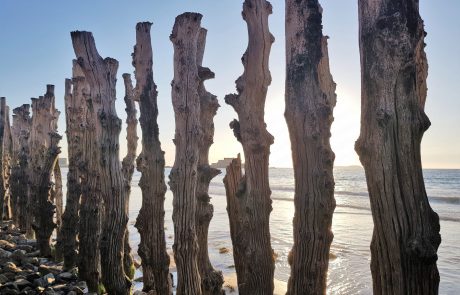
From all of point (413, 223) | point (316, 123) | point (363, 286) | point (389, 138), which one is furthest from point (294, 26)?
point (363, 286)

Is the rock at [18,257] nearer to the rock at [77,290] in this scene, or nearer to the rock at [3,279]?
the rock at [3,279]

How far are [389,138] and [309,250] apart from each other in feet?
5.60

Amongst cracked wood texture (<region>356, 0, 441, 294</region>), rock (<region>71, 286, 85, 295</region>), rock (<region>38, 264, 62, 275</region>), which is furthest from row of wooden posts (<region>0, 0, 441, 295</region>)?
rock (<region>38, 264, 62, 275</region>)

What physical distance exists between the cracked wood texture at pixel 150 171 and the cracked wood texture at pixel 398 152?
3710 mm

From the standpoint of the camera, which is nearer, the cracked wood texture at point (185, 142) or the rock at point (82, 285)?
the cracked wood texture at point (185, 142)

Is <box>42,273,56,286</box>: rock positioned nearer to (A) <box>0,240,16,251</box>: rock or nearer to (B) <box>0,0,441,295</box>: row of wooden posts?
(B) <box>0,0,441,295</box>: row of wooden posts

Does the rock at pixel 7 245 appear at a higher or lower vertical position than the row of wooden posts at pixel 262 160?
lower

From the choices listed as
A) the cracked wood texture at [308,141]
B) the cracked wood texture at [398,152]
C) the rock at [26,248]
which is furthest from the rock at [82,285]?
the cracked wood texture at [398,152]

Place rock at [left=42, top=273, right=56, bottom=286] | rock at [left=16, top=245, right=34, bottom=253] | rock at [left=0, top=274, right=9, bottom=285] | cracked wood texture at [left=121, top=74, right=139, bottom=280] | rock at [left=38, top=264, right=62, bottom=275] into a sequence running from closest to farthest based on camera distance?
rock at [left=0, top=274, right=9, bottom=285] < rock at [left=42, top=273, right=56, bottom=286] < rock at [left=38, top=264, right=62, bottom=275] < cracked wood texture at [left=121, top=74, right=139, bottom=280] < rock at [left=16, top=245, right=34, bottom=253]

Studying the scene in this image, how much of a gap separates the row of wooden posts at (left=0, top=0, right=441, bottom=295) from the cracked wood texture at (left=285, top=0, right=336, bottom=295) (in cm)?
1

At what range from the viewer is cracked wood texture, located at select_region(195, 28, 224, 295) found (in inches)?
207

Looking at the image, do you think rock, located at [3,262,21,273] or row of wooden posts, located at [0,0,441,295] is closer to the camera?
row of wooden posts, located at [0,0,441,295]

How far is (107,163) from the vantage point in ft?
19.7

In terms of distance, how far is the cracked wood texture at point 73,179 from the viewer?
8.07 metres
